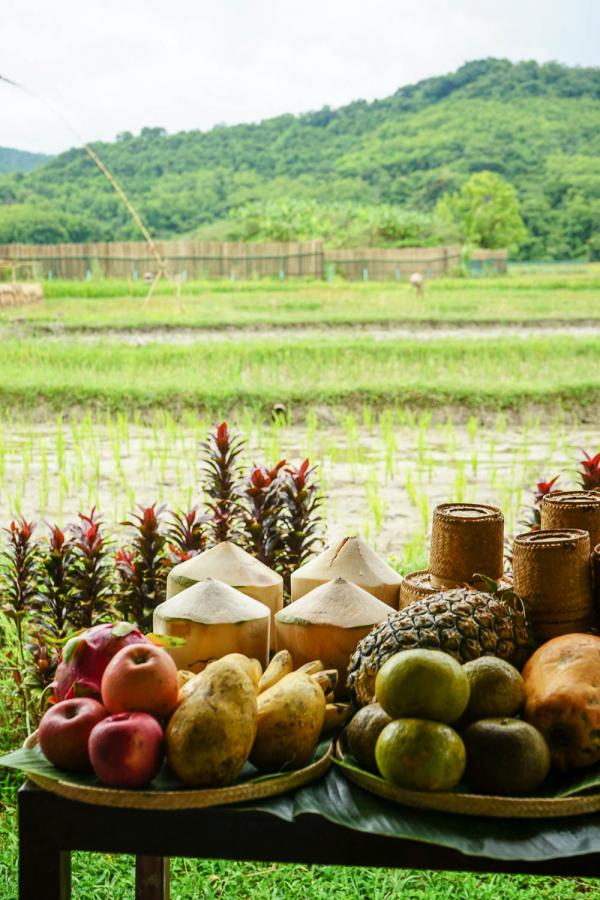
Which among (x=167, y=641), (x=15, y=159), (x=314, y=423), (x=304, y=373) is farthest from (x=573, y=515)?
(x=15, y=159)

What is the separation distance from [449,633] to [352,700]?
15cm

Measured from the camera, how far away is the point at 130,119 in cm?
7356

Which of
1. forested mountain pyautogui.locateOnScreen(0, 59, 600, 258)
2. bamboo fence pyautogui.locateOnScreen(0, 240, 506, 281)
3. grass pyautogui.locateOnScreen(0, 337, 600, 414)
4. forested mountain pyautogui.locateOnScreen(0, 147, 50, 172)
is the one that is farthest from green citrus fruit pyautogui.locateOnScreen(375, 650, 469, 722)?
forested mountain pyautogui.locateOnScreen(0, 147, 50, 172)

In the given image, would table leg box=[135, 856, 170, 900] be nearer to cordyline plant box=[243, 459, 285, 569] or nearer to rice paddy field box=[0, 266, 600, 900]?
rice paddy field box=[0, 266, 600, 900]

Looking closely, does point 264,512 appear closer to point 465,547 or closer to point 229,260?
point 465,547

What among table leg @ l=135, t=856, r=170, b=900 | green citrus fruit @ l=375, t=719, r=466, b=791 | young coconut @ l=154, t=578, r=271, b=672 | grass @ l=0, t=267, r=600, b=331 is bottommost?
table leg @ l=135, t=856, r=170, b=900

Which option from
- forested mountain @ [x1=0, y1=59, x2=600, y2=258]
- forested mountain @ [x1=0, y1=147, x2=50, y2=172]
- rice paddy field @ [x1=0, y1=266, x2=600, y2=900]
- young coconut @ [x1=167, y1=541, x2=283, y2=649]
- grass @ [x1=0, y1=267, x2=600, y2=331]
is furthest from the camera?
forested mountain @ [x1=0, y1=147, x2=50, y2=172]

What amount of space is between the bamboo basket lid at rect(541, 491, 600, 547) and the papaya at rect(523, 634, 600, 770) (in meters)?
0.25

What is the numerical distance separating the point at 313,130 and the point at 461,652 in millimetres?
38755

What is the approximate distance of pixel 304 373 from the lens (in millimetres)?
8133

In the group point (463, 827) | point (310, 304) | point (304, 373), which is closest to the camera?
point (463, 827)

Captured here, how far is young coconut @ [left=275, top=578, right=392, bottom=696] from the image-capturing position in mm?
1326

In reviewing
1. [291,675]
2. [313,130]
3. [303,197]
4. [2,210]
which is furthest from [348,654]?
[313,130]

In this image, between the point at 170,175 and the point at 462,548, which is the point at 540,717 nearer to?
the point at 462,548
